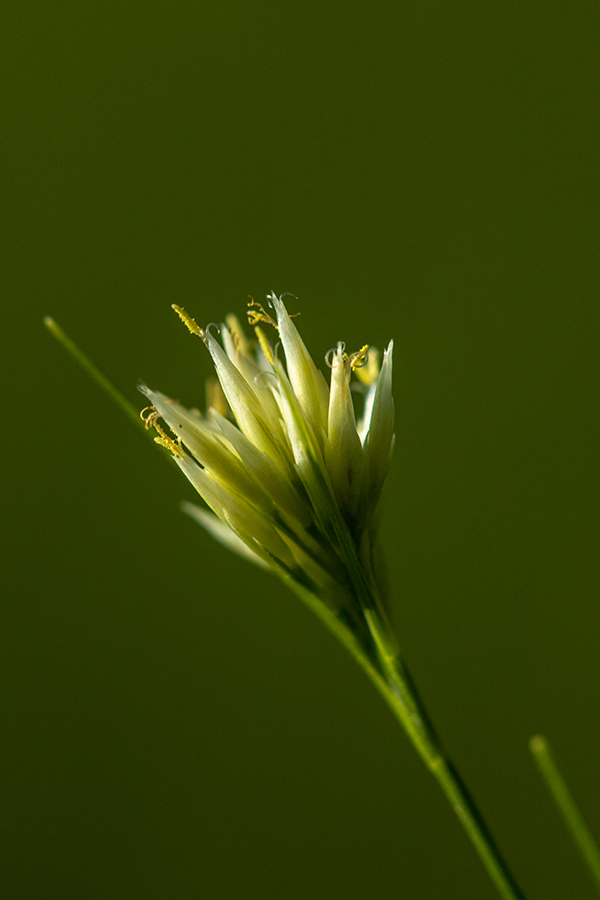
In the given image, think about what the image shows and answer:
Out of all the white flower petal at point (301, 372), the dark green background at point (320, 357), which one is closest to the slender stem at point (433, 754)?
the white flower petal at point (301, 372)

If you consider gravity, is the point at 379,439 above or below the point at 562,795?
above

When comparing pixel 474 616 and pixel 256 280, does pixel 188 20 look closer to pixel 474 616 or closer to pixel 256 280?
pixel 256 280

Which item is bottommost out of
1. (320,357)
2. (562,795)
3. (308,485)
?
(562,795)

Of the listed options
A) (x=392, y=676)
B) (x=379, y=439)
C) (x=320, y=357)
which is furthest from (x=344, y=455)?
(x=320, y=357)

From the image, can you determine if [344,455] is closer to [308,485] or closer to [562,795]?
[308,485]

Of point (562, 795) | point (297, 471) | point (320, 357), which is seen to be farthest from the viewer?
point (320, 357)

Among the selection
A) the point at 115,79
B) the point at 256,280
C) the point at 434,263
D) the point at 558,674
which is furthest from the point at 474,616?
the point at 115,79

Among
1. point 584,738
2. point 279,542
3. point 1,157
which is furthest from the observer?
point 1,157

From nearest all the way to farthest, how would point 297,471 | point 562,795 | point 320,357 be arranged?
point 562,795 → point 297,471 → point 320,357

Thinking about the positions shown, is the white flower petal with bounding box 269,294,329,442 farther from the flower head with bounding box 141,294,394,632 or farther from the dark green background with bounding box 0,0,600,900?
the dark green background with bounding box 0,0,600,900
